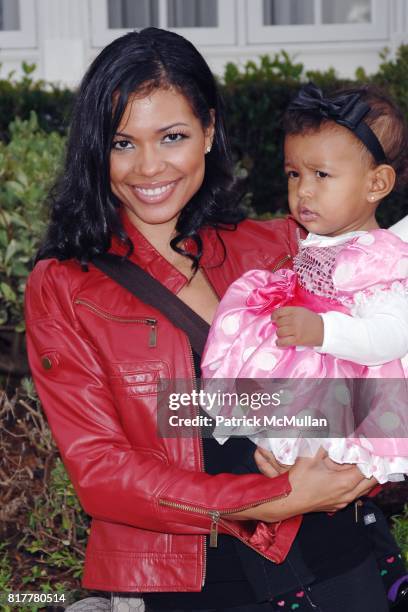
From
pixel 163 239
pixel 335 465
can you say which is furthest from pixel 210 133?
pixel 335 465

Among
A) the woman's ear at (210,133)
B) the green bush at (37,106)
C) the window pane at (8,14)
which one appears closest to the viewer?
the woman's ear at (210,133)

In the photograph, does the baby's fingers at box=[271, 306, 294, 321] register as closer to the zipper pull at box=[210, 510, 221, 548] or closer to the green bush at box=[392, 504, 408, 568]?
the zipper pull at box=[210, 510, 221, 548]

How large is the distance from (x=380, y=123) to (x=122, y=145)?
2.59 ft

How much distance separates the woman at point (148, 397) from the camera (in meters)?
2.70

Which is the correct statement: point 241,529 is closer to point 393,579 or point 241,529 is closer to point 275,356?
point 275,356

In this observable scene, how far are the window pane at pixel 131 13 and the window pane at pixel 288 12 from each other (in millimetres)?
1232

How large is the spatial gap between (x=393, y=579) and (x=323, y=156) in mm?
1397

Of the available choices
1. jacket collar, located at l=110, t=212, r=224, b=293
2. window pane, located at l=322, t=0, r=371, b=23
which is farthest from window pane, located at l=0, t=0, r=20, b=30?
jacket collar, located at l=110, t=212, r=224, b=293

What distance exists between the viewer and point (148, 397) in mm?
2812

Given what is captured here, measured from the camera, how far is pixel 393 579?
3.19 m

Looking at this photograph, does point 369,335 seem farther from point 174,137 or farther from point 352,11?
point 352,11

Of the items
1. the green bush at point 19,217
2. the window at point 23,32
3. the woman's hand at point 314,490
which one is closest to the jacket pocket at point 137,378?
the woman's hand at point 314,490

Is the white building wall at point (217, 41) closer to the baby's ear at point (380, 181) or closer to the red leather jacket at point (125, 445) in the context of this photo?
the baby's ear at point (380, 181)

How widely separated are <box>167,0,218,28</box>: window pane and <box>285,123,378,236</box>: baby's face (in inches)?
313
